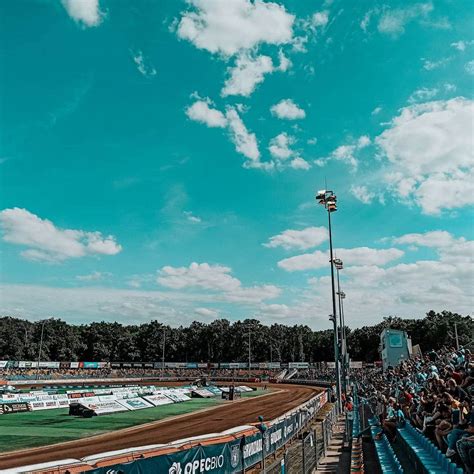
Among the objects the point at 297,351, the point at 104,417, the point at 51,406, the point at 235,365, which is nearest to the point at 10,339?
the point at 235,365

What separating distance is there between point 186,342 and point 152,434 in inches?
5098

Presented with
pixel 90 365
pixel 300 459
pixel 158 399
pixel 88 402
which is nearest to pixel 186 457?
pixel 300 459

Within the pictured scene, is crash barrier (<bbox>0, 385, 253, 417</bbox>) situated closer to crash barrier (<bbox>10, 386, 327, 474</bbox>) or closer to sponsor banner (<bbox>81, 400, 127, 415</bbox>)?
sponsor banner (<bbox>81, 400, 127, 415</bbox>)

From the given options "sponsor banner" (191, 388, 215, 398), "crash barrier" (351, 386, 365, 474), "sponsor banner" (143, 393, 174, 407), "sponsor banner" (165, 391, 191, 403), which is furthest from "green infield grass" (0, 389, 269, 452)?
"sponsor banner" (191, 388, 215, 398)

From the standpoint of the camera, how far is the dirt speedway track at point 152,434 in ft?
59.6

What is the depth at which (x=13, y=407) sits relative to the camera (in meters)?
36.0

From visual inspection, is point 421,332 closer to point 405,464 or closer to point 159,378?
point 159,378

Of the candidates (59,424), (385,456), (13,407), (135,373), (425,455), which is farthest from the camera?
(135,373)

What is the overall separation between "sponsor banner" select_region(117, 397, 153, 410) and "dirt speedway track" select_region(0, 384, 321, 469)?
614 centimetres

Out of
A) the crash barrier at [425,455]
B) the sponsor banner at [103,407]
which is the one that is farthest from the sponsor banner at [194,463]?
the sponsor banner at [103,407]

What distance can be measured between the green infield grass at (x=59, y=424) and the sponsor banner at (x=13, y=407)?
2.50 feet

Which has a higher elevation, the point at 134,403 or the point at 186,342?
the point at 186,342

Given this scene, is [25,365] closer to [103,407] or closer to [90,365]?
[90,365]

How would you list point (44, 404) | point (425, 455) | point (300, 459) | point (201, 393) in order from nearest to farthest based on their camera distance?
point (425, 455) < point (300, 459) < point (44, 404) < point (201, 393)
